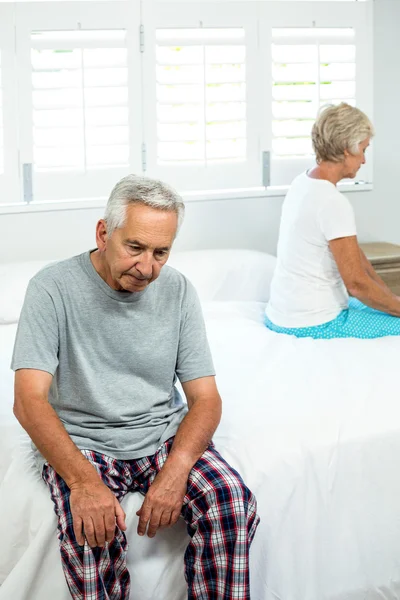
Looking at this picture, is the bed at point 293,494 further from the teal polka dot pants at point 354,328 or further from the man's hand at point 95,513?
the teal polka dot pants at point 354,328

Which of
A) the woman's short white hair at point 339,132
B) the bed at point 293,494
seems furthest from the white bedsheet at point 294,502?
the woman's short white hair at point 339,132

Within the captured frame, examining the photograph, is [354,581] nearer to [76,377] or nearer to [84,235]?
[76,377]

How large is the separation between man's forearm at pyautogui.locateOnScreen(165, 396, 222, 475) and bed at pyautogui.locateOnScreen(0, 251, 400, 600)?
13cm

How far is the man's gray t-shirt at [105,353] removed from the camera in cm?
163

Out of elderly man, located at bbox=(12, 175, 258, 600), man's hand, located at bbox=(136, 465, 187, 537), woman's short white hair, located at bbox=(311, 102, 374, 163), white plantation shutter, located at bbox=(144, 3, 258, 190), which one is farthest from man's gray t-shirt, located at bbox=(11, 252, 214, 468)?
white plantation shutter, located at bbox=(144, 3, 258, 190)

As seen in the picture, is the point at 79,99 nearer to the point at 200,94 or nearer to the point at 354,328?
the point at 200,94

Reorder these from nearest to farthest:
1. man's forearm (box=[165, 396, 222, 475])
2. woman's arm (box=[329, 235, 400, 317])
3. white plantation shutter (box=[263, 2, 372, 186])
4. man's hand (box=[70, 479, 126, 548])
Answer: man's hand (box=[70, 479, 126, 548])
man's forearm (box=[165, 396, 222, 475])
woman's arm (box=[329, 235, 400, 317])
white plantation shutter (box=[263, 2, 372, 186])

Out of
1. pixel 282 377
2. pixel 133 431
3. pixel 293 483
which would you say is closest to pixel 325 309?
pixel 282 377

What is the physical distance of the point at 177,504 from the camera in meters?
1.56

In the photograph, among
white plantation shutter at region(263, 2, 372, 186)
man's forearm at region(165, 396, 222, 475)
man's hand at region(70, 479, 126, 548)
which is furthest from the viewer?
white plantation shutter at region(263, 2, 372, 186)

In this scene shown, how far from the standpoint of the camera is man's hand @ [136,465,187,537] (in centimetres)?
155

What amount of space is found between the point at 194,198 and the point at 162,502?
2.10 meters

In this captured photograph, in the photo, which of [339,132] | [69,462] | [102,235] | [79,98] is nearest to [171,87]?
[79,98]

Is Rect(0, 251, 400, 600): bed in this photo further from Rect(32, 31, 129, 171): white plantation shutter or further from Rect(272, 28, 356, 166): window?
Rect(272, 28, 356, 166): window
